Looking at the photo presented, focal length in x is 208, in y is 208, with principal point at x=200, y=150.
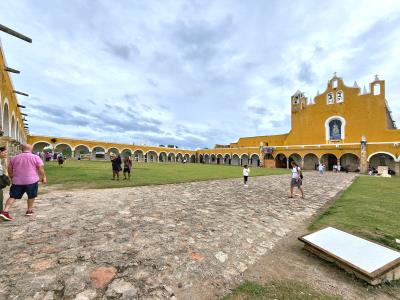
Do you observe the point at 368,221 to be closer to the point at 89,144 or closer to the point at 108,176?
the point at 108,176

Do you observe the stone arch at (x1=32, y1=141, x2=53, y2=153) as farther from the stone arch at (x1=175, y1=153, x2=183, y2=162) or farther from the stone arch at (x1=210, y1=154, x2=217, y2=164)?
the stone arch at (x1=210, y1=154, x2=217, y2=164)

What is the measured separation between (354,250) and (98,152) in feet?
151

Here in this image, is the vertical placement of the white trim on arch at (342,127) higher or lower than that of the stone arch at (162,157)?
higher

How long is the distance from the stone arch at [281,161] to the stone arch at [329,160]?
6269mm

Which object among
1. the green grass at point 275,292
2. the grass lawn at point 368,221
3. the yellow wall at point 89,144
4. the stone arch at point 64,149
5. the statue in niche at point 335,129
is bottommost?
the green grass at point 275,292

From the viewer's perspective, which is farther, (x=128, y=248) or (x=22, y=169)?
(x=22, y=169)

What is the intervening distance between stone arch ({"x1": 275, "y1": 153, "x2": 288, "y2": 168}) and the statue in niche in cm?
793

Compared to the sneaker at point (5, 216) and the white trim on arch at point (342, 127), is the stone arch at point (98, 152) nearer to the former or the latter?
the sneaker at point (5, 216)

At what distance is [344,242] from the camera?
3.04m

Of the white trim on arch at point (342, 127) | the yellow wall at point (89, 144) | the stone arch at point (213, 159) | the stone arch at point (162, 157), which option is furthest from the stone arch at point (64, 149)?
the white trim on arch at point (342, 127)

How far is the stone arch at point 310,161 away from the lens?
32594 mm

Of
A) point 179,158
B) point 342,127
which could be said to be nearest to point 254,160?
point 342,127

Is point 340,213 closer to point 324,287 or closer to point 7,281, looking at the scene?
point 324,287

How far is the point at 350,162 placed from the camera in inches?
1145
